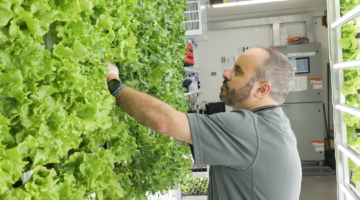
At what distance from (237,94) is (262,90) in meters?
0.14

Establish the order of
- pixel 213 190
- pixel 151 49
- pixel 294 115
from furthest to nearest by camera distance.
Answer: pixel 294 115
pixel 213 190
pixel 151 49

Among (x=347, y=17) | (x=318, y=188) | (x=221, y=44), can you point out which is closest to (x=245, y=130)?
(x=347, y=17)

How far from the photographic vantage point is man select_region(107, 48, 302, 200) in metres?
1.28

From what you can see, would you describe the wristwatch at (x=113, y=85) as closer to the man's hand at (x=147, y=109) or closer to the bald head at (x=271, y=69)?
the man's hand at (x=147, y=109)

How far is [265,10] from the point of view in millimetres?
6293

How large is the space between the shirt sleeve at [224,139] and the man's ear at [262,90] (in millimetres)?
285

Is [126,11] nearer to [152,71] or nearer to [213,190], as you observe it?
[152,71]

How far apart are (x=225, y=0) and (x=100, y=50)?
3871 millimetres

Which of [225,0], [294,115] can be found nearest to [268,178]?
[225,0]

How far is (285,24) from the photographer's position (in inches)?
269

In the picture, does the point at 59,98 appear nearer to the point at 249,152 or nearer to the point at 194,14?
the point at 249,152

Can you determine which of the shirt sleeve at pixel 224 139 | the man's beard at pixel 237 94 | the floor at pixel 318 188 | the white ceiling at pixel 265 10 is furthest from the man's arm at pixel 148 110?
the white ceiling at pixel 265 10

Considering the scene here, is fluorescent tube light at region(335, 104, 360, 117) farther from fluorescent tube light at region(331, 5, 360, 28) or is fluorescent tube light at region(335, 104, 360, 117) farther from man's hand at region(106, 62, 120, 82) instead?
man's hand at region(106, 62, 120, 82)

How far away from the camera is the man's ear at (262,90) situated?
1707 millimetres
